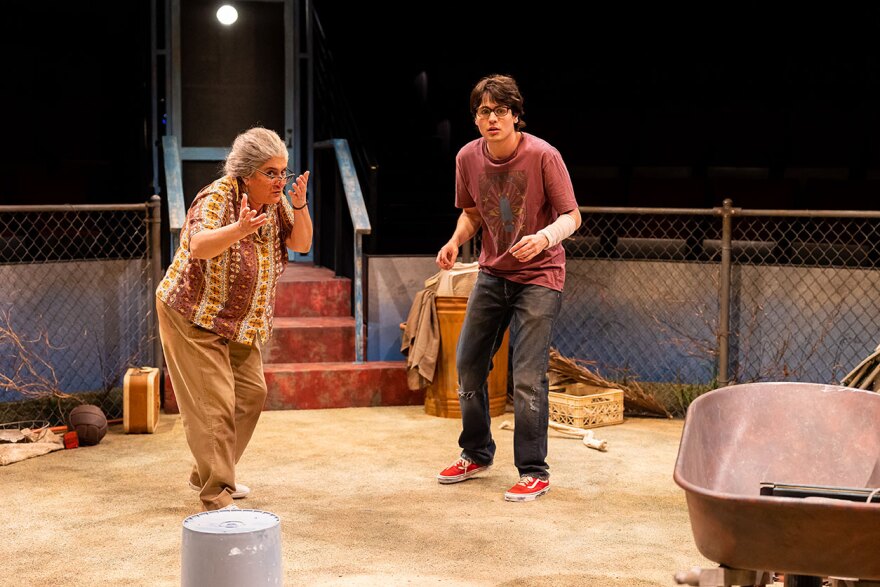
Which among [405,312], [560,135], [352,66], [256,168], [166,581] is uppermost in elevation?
[352,66]

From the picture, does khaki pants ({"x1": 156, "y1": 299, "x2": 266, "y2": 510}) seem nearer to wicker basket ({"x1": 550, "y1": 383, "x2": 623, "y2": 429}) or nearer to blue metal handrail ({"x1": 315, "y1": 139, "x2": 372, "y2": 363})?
wicker basket ({"x1": 550, "y1": 383, "x2": 623, "y2": 429})

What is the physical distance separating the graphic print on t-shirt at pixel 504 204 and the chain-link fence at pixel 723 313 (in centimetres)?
211

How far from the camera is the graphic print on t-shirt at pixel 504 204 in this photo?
480 cm

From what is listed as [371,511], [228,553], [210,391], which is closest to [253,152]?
[210,391]

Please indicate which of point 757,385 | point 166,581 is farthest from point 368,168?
point 757,385

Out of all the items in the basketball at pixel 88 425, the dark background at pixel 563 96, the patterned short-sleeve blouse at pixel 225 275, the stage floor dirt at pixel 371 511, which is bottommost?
the stage floor dirt at pixel 371 511

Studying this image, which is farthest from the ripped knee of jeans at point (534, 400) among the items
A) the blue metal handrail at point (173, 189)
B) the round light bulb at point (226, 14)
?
the round light bulb at point (226, 14)

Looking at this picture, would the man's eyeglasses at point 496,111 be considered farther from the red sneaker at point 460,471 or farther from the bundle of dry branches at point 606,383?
the bundle of dry branches at point 606,383

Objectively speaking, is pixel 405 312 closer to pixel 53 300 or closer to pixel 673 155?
pixel 53 300

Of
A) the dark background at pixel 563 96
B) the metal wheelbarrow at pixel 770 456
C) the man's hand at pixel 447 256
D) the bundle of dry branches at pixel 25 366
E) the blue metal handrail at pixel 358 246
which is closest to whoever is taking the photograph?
the metal wheelbarrow at pixel 770 456

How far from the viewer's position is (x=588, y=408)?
6.50 m

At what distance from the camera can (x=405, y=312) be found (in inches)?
303

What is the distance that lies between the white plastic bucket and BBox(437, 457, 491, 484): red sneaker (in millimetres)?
2157

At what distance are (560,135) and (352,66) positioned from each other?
2278mm
